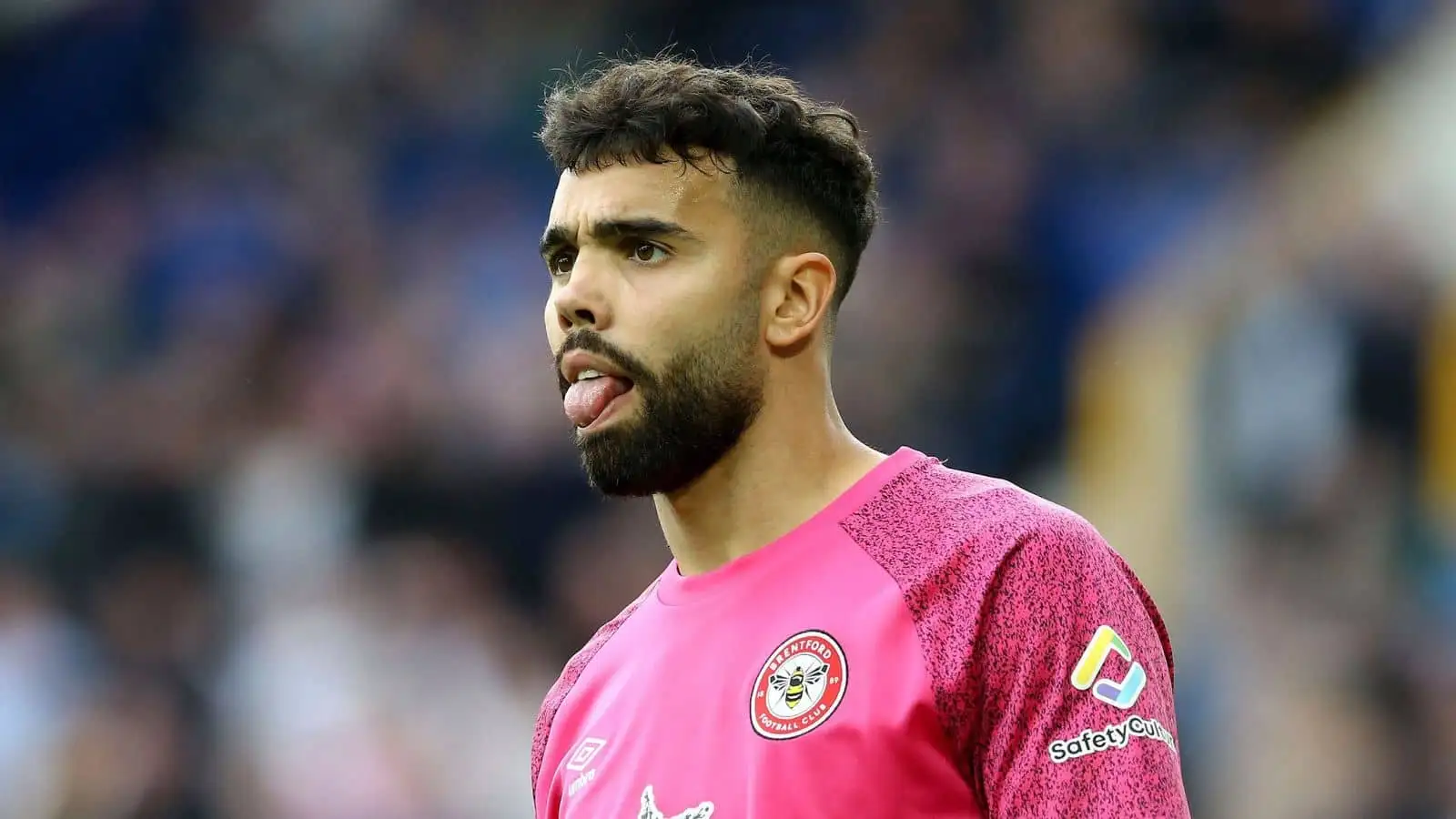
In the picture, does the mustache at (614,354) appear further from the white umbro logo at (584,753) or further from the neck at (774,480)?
the white umbro logo at (584,753)

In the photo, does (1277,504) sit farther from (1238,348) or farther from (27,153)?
(27,153)

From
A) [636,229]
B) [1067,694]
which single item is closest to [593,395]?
[636,229]

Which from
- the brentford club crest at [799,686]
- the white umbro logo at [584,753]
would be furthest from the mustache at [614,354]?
the white umbro logo at [584,753]

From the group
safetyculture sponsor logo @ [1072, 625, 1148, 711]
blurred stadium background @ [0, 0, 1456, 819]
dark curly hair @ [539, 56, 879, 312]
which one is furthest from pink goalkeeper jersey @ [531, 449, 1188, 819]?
blurred stadium background @ [0, 0, 1456, 819]

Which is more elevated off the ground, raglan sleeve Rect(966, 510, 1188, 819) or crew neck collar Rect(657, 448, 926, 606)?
crew neck collar Rect(657, 448, 926, 606)

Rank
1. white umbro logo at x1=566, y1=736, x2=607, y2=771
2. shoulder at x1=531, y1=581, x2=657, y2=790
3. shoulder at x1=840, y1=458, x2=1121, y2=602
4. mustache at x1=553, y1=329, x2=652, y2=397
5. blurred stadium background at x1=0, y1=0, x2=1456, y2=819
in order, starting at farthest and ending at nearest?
blurred stadium background at x1=0, y1=0, x2=1456, y2=819
shoulder at x1=531, y1=581, x2=657, y2=790
white umbro logo at x1=566, y1=736, x2=607, y2=771
mustache at x1=553, y1=329, x2=652, y2=397
shoulder at x1=840, y1=458, x2=1121, y2=602

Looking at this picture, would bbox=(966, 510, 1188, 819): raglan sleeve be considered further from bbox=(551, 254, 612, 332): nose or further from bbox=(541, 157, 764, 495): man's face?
bbox=(551, 254, 612, 332): nose

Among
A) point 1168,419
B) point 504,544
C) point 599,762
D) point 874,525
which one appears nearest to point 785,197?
point 874,525

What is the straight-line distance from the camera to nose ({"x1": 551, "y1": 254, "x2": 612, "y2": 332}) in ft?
7.82

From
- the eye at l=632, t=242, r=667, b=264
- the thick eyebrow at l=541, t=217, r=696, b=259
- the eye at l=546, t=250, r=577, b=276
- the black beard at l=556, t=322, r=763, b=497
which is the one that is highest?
the eye at l=546, t=250, r=577, b=276

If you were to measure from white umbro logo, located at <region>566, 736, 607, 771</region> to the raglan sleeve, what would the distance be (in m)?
0.66

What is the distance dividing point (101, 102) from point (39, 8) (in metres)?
0.47

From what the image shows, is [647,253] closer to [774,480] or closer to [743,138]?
[743,138]

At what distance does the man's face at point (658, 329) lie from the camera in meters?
2.38
